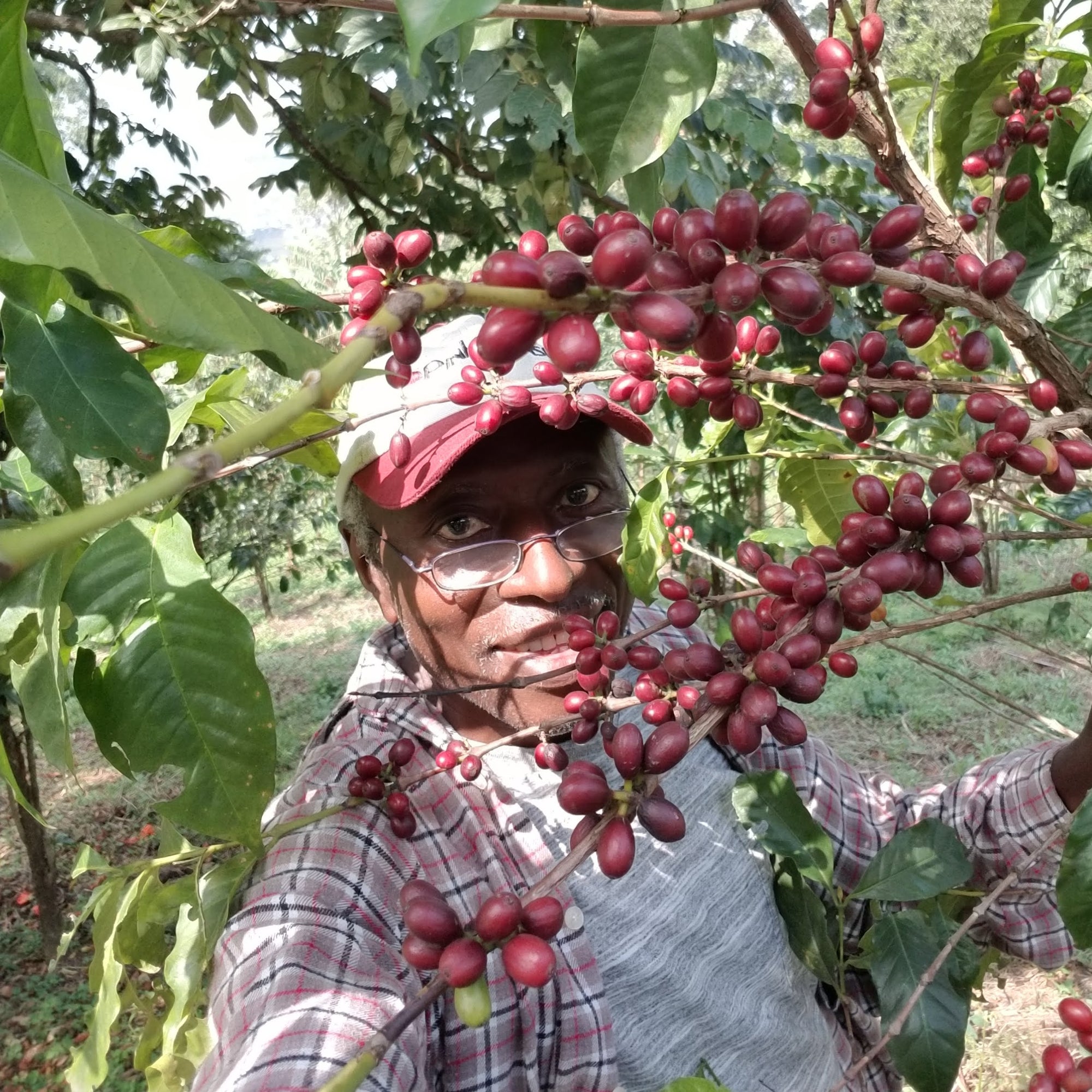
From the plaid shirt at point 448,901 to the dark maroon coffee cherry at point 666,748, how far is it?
1.69 ft

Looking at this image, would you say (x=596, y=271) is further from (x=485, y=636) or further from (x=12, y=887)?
(x=12, y=887)

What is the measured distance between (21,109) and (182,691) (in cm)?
47

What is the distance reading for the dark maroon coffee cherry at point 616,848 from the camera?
565 millimetres

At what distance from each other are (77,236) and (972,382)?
686 millimetres

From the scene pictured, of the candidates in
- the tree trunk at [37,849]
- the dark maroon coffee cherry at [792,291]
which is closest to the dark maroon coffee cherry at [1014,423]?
the dark maroon coffee cherry at [792,291]

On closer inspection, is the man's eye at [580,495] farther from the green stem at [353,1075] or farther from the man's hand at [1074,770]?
the green stem at [353,1075]

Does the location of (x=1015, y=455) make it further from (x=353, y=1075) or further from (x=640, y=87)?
(x=353, y=1075)

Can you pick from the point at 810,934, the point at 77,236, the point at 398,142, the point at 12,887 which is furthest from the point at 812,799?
the point at 12,887

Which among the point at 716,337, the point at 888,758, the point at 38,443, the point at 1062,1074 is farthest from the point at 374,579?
the point at 888,758

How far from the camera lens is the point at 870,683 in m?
5.71

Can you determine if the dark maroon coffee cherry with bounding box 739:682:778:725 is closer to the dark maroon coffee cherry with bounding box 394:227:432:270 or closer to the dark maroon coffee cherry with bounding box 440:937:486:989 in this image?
the dark maroon coffee cherry with bounding box 440:937:486:989

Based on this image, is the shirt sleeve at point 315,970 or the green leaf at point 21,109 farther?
the shirt sleeve at point 315,970

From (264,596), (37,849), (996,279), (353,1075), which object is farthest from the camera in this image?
(264,596)

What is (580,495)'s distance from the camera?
1.40m
